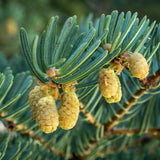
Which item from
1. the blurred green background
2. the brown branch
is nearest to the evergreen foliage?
the brown branch

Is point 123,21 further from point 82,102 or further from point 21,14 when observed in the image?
point 21,14

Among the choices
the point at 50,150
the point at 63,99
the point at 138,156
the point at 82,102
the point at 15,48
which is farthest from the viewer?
the point at 15,48

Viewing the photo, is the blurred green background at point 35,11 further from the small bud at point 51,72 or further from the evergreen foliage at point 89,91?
the small bud at point 51,72

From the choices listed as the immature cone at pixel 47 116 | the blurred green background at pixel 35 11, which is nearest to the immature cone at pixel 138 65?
the immature cone at pixel 47 116

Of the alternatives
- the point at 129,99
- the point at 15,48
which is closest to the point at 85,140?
the point at 129,99

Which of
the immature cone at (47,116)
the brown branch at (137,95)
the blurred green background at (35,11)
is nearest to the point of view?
the immature cone at (47,116)

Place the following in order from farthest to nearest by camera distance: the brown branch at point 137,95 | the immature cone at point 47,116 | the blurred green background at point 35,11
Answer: the blurred green background at point 35,11, the brown branch at point 137,95, the immature cone at point 47,116

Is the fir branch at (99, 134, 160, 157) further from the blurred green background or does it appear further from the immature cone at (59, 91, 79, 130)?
the blurred green background
